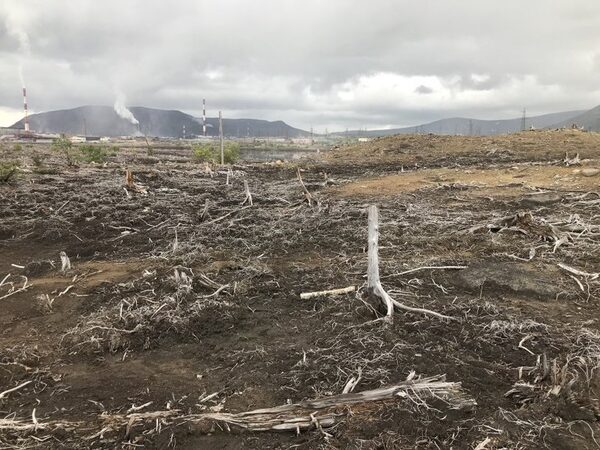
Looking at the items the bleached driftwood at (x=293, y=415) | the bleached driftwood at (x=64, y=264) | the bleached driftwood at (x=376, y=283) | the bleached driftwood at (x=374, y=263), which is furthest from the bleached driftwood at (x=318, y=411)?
the bleached driftwood at (x=64, y=264)

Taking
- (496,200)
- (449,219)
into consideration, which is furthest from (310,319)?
(496,200)

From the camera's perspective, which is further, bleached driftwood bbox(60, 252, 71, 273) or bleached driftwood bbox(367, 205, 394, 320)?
bleached driftwood bbox(60, 252, 71, 273)

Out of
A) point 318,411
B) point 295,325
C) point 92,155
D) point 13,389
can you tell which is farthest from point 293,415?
point 92,155

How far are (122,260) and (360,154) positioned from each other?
20.8 metres

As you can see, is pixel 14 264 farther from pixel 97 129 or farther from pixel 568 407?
Answer: pixel 97 129

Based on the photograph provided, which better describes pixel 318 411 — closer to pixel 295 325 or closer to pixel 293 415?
pixel 293 415

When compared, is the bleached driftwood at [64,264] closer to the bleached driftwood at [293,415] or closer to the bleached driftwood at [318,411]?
the bleached driftwood at [293,415]

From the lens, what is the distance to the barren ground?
3.07 meters

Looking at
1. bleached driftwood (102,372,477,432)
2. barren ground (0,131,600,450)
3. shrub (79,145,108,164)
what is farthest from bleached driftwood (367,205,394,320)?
shrub (79,145,108,164)

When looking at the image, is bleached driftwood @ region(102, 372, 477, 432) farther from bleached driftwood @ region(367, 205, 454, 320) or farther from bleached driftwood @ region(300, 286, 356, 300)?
bleached driftwood @ region(300, 286, 356, 300)

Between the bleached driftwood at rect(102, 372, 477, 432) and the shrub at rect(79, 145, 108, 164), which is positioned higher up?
the shrub at rect(79, 145, 108, 164)

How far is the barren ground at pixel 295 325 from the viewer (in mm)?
3070

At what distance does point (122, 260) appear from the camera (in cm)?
705

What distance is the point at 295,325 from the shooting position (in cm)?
467
